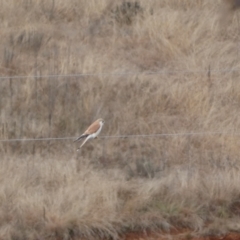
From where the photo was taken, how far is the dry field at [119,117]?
17.3 feet

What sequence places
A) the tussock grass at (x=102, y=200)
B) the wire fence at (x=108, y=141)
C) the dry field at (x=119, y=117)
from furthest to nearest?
1. the wire fence at (x=108, y=141)
2. the dry field at (x=119, y=117)
3. the tussock grass at (x=102, y=200)

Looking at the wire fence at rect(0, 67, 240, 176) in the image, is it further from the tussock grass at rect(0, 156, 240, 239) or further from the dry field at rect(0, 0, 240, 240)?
the tussock grass at rect(0, 156, 240, 239)

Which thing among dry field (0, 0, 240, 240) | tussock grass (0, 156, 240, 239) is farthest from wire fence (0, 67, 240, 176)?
tussock grass (0, 156, 240, 239)

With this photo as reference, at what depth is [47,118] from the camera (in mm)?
6504

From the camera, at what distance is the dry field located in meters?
5.29

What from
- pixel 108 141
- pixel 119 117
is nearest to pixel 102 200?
pixel 108 141

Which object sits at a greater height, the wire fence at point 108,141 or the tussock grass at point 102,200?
the wire fence at point 108,141

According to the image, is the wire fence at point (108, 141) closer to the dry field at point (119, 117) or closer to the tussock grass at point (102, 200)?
the dry field at point (119, 117)

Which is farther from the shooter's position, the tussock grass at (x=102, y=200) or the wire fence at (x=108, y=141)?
the wire fence at (x=108, y=141)

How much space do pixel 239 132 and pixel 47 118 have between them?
184 cm

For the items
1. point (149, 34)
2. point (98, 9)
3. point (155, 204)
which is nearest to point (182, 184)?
point (155, 204)

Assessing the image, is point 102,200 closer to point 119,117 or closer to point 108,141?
point 108,141

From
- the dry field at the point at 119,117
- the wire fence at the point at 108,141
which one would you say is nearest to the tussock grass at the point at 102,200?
the dry field at the point at 119,117

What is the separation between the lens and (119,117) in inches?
259
